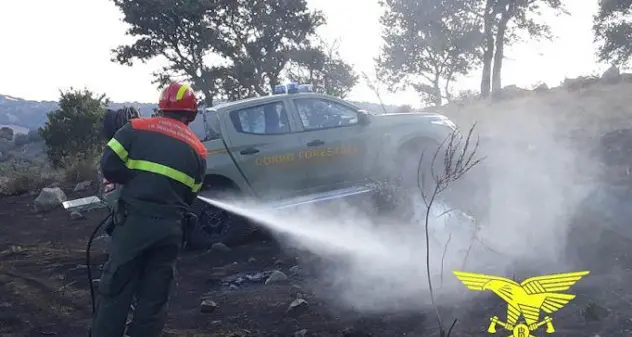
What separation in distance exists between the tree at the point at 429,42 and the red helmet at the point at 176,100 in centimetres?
2239

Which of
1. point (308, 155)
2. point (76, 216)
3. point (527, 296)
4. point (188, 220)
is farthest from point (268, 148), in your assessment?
point (76, 216)

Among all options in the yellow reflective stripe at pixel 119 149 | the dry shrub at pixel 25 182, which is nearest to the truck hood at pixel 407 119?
the yellow reflective stripe at pixel 119 149

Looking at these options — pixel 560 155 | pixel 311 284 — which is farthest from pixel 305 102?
pixel 560 155

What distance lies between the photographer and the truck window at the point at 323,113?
895cm

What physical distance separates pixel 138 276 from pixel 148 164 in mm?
806

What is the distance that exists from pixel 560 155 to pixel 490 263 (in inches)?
166

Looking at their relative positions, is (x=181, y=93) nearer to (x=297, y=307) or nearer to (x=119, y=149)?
(x=119, y=149)

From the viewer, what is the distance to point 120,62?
2589cm

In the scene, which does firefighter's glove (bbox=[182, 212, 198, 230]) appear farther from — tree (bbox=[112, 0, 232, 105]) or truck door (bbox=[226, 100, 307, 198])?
tree (bbox=[112, 0, 232, 105])

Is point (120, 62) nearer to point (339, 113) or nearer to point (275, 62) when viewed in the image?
point (275, 62)

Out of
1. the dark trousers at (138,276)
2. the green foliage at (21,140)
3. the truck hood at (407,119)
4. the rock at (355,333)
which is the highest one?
the truck hood at (407,119)

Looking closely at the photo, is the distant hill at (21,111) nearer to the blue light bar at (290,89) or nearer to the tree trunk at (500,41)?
the tree trunk at (500,41)

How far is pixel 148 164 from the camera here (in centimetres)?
439

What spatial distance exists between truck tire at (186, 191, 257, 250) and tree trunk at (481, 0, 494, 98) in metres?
18.5
